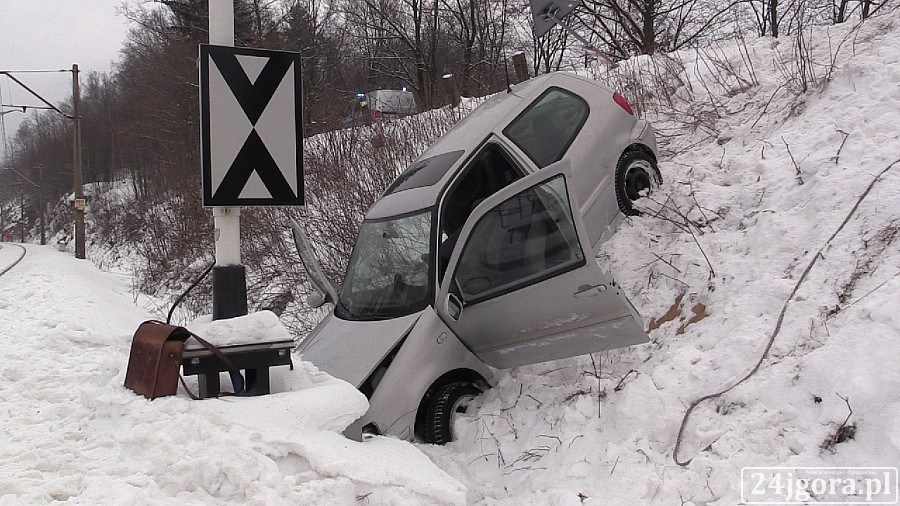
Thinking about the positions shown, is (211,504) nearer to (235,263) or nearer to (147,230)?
(235,263)

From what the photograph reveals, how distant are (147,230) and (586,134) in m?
21.7

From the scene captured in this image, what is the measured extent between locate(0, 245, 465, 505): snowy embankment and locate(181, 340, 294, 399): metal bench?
0.13 meters

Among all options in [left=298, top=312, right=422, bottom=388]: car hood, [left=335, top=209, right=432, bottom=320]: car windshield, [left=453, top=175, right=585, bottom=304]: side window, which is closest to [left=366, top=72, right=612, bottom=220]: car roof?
[left=335, top=209, right=432, bottom=320]: car windshield

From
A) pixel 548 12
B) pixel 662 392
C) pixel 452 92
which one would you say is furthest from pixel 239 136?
pixel 452 92

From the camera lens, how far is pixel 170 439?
9.04 feet

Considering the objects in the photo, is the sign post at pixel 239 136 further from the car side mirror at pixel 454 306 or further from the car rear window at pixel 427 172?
the car rear window at pixel 427 172

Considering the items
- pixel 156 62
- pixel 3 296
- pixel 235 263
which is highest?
pixel 156 62

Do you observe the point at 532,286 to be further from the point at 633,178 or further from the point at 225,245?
the point at 633,178

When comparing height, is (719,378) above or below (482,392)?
above

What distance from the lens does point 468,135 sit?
19.0 feet

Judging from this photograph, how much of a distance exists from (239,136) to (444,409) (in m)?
2.21

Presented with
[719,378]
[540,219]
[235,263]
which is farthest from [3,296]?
[719,378]

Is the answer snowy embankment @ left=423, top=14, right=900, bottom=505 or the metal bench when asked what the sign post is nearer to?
the metal bench

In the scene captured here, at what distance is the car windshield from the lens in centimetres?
474
